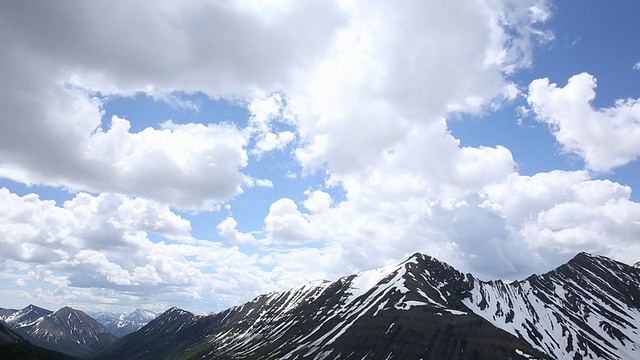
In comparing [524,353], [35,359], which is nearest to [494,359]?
[524,353]

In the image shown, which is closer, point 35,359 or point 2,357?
point 2,357

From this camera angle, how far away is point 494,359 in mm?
199750

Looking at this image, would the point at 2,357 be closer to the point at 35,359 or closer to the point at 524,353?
the point at 35,359

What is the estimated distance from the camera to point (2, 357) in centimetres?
17725

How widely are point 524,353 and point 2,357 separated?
233376 mm

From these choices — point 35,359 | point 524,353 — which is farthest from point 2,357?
point 524,353

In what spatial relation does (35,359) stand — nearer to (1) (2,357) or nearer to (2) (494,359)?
(1) (2,357)

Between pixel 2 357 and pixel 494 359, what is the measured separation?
219529 millimetres

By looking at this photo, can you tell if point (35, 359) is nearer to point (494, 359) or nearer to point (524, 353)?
point (494, 359)

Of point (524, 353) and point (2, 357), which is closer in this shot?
point (2, 357)

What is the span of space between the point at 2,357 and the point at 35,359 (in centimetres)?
2389

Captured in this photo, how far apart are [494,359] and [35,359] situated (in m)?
219
